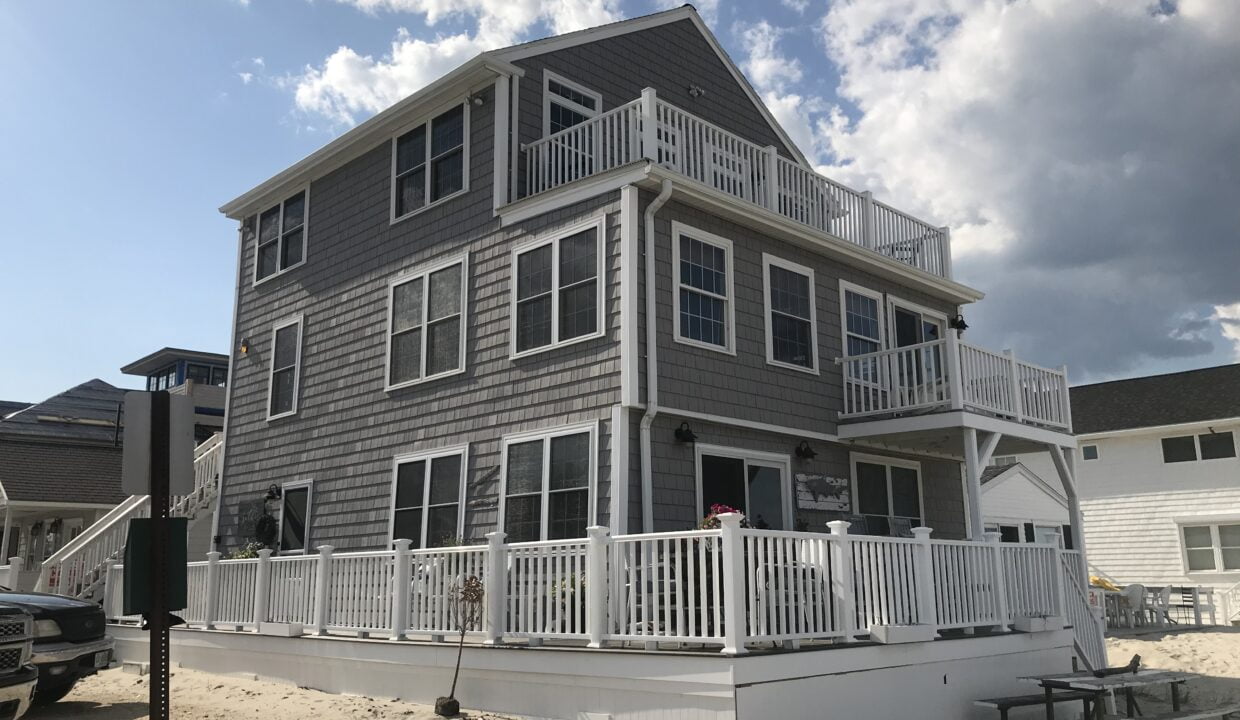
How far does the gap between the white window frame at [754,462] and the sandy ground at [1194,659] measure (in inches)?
205

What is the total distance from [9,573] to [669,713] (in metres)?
14.0

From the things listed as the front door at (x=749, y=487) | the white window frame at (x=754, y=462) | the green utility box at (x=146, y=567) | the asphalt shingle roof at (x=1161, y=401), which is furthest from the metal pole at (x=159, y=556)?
the asphalt shingle roof at (x=1161, y=401)

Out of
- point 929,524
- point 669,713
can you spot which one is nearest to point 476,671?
point 669,713

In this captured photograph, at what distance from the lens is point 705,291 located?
1317cm

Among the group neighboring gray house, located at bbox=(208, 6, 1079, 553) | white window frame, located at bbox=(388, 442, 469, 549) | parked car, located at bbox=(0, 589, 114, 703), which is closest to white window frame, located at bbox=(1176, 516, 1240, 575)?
neighboring gray house, located at bbox=(208, 6, 1079, 553)

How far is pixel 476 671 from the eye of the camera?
10016mm

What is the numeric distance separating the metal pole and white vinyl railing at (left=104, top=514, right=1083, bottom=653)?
4.17 meters

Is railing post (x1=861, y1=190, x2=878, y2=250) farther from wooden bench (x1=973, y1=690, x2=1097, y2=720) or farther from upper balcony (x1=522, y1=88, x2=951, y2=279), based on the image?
wooden bench (x1=973, y1=690, x2=1097, y2=720)

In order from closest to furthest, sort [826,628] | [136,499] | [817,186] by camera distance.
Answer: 1. [826,628]
2. [817,186]
3. [136,499]

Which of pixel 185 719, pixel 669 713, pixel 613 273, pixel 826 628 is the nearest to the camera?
pixel 669 713

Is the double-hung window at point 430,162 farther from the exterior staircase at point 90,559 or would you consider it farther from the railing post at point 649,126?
the exterior staircase at point 90,559

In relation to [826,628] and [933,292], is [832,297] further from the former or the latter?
[826,628]

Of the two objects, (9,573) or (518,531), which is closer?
(518,531)

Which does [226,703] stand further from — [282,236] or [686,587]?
[282,236]
